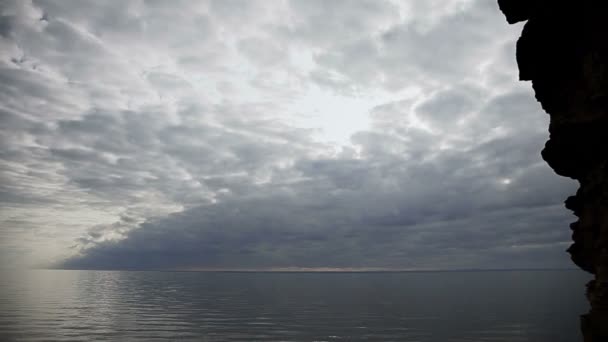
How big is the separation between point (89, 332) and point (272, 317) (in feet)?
89.5

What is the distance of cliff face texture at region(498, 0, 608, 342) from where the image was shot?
15.9 meters

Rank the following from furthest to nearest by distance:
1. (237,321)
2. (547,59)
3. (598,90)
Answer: (237,321) → (547,59) → (598,90)

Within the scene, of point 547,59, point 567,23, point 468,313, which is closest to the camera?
point 567,23

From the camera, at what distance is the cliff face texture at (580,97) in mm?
15898

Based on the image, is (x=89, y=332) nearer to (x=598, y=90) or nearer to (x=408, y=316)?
(x=408, y=316)

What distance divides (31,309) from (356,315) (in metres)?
57.6

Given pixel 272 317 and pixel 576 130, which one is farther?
pixel 272 317

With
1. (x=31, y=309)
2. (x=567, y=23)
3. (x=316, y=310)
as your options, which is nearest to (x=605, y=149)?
(x=567, y=23)

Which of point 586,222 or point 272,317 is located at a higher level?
point 586,222

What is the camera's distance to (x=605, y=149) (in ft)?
55.6

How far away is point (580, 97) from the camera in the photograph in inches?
671

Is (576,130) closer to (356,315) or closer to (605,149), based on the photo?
(605,149)

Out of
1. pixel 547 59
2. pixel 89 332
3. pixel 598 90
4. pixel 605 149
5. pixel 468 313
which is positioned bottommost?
pixel 468 313

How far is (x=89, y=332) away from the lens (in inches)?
1767
